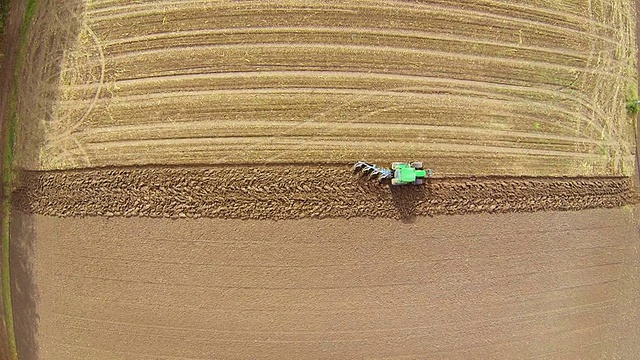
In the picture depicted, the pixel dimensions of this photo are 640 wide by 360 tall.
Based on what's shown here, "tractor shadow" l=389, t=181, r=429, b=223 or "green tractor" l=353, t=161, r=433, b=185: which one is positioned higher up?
"green tractor" l=353, t=161, r=433, b=185

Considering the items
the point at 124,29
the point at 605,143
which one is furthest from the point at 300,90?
the point at 605,143

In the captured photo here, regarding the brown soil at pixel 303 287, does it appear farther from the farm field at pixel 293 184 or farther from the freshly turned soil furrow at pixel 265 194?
the freshly turned soil furrow at pixel 265 194

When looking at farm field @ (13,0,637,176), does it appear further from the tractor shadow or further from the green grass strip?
the tractor shadow

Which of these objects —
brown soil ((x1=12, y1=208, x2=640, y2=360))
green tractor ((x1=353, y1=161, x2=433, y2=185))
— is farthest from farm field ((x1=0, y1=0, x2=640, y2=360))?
green tractor ((x1=353, y1=161, x2=433, y2=185))

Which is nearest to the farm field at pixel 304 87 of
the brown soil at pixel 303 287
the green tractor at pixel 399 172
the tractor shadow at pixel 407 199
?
the green tractor at pixel 399 172

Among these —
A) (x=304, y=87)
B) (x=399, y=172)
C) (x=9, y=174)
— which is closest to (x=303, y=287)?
(x=399, y=172)

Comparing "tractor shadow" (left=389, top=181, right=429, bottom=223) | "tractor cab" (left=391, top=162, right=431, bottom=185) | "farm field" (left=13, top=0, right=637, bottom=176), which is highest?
"farm field" (left=13, top=0, right=637, bottom=176)
